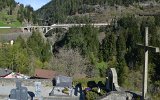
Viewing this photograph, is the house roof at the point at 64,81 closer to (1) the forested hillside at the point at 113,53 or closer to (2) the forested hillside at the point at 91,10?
(1) the forested hillside at the point at 113,53

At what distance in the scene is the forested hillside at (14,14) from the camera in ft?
460

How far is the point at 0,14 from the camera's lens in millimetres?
143000

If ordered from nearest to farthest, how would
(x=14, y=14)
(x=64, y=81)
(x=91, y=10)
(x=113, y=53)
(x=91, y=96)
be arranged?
(x=91, y=96) < (x=64, y=81) < (x=113, y=53) < (x=14, y=14) < (x=91, y=10)

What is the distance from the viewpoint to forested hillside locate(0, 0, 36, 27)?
14030 cm

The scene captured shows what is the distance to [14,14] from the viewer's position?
149 metres

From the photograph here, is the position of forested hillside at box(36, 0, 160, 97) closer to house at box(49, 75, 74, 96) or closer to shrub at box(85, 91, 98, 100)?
shrub at box(85, 91, 98, 100)

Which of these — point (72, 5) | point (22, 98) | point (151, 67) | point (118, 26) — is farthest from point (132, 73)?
point (72, 5)

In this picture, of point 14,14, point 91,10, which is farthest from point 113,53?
point 14,14

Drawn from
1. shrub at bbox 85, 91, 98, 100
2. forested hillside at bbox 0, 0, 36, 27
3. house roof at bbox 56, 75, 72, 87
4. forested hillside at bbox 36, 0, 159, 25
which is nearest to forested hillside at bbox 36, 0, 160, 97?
shrub at bbox 85, 91, 98, 100

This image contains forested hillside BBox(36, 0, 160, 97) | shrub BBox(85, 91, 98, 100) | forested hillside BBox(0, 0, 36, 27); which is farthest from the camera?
forested hillside BBox(0, 0, 36, 27)

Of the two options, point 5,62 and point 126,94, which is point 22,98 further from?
point 5,62

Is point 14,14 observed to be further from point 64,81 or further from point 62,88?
point 62,88

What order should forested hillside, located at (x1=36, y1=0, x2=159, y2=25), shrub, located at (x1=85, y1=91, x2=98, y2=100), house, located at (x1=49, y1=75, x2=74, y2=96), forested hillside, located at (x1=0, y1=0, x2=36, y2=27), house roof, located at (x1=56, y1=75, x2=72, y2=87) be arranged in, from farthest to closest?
forested hillside, located at (x1=0, y1=0, x2=36, y2=27), forested hillside, located at (x1=36, y1=0, x2=159, y2=25), house roof, located at (x1=56, y1=75, x2=72, y2=87), house, located at (x1=49, y1=75, x2=74, y2=96), shrub, located at (x1=85, y1=91, x2=98, y2=100)

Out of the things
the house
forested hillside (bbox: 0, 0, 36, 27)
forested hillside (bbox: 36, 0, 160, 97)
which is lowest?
forested hillside (bbox: 36, 0, 160, 97)
